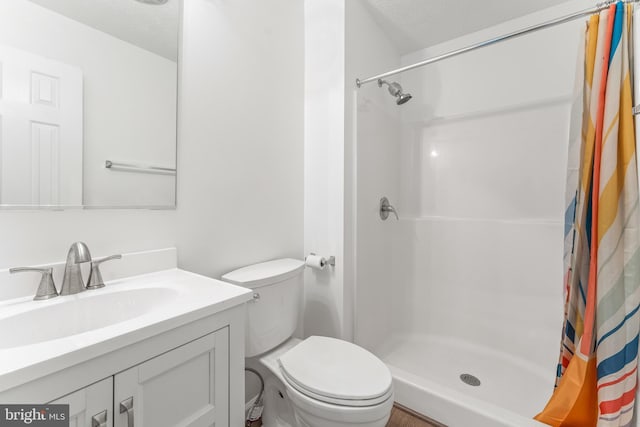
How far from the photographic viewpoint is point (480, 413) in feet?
3.86

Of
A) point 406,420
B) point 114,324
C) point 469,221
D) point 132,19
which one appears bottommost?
point 406,420

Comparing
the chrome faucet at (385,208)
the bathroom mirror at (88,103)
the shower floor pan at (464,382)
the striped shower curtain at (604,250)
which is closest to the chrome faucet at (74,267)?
the bathroom mirror at (88,103)

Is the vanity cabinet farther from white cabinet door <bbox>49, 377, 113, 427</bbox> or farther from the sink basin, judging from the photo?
the sink basin

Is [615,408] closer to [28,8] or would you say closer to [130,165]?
[130,165]

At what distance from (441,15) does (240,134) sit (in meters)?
1.48

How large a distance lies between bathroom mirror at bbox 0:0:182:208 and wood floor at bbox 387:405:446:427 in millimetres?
1446

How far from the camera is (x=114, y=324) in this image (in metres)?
0.76

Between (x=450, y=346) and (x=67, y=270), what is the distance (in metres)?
2.13

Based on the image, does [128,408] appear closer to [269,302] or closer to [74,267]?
[74,267]

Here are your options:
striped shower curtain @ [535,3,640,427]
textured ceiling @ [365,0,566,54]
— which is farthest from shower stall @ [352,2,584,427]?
striped shower curtain @ [535,3,640,427]

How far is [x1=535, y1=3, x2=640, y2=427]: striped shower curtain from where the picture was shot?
3.06 ft

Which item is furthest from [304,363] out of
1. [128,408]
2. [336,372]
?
[128,408]

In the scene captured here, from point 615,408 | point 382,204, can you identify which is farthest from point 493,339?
point 382,204

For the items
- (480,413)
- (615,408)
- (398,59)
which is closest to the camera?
(615,408)
